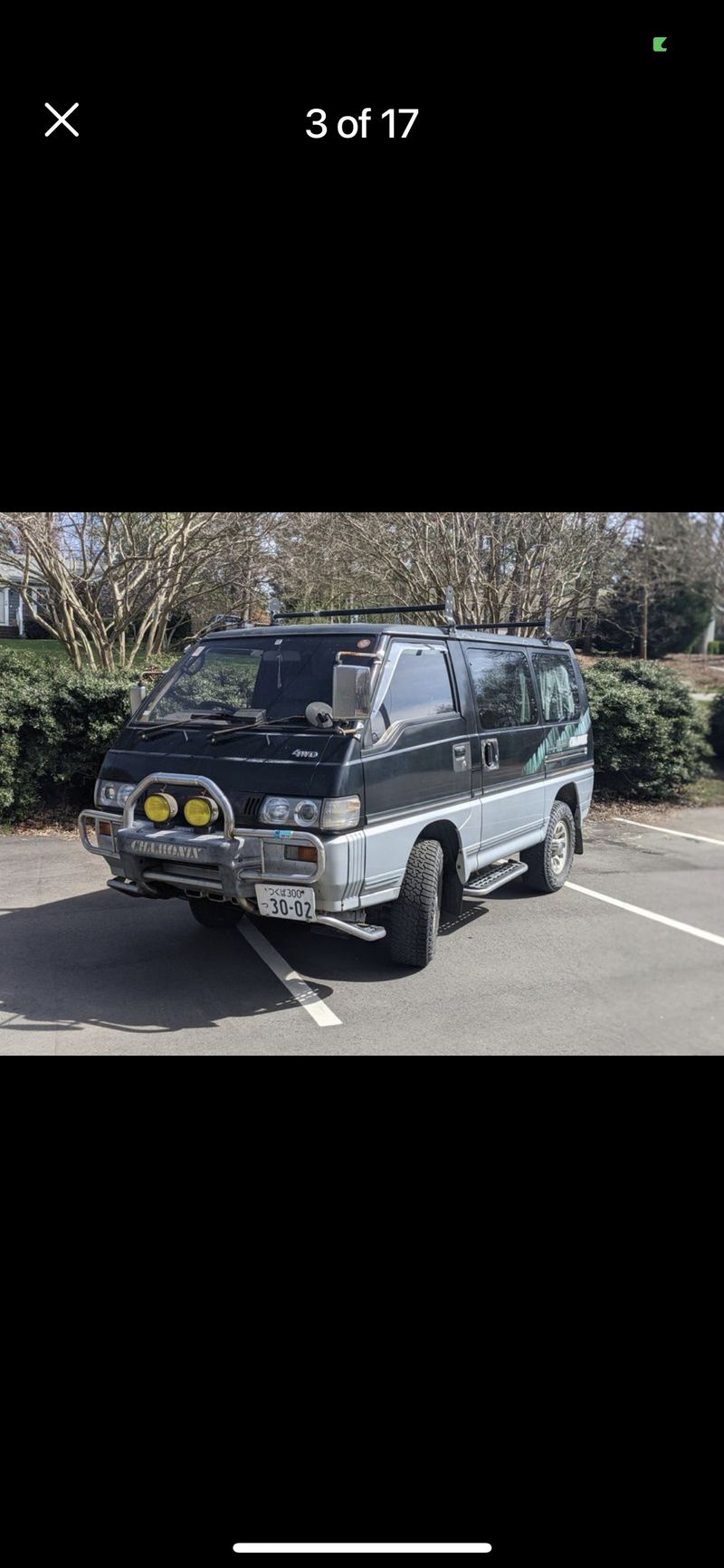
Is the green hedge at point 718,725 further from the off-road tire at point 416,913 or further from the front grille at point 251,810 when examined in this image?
the front grille at point 251,810

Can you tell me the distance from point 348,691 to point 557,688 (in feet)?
12.2

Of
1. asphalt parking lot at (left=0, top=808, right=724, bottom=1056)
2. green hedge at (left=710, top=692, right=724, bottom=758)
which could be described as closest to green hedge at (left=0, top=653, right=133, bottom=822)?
asphalt parking lot at (left=0, top=808, right=724, bottom=1056)

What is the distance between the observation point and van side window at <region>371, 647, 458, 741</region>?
18.3 feet

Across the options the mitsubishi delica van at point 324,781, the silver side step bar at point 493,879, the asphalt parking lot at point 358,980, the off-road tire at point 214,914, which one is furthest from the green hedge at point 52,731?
the silver side step bar at point 493,879

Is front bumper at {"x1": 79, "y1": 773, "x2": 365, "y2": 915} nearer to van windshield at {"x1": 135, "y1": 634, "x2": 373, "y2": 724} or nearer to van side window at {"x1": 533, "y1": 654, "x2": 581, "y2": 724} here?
van windshield at {"x1": 135, "y1": 634, "x2": 373, "y2": 724}

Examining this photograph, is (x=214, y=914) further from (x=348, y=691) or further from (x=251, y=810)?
(x=348, y=691)

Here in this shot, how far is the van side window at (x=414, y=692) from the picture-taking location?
18.3 ft

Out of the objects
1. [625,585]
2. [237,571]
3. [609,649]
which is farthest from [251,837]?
[609,649]

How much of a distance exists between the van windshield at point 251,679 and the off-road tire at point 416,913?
112 cm

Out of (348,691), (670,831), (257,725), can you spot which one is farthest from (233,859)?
(670,831)

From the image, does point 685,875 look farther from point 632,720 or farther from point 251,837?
point 251,837

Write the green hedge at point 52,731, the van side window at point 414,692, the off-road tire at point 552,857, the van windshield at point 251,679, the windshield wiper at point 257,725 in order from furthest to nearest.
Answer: the green hedge at point 52,731 → the off-road tire at point 552,857 → the van windshield at point 251,679 → the van side window at point 414,692 → the windshield wiper at point 257,725

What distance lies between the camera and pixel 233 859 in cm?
496

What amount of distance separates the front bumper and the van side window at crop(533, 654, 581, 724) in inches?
132
